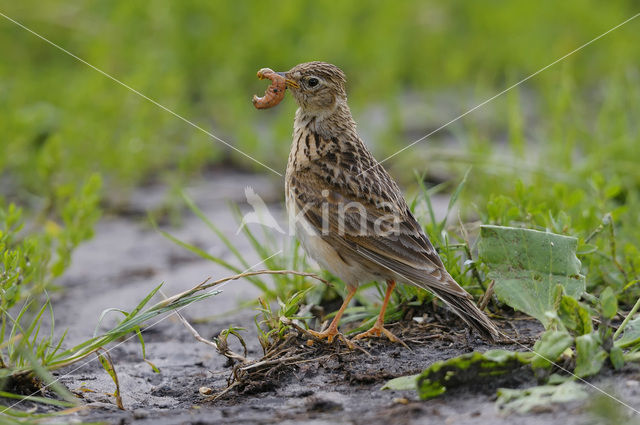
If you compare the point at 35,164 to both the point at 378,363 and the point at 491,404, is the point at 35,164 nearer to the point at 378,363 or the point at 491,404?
the point at 378,363

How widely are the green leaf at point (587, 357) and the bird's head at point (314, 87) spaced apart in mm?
2199

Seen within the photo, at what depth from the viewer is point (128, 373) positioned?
165 inches

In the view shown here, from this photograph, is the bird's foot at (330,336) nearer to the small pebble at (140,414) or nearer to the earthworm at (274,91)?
the small pebble at (140,414)

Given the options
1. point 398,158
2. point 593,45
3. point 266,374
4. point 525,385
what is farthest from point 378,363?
point 593,45

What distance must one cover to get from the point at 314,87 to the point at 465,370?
7.15 ft

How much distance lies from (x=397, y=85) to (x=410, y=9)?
1.62 m

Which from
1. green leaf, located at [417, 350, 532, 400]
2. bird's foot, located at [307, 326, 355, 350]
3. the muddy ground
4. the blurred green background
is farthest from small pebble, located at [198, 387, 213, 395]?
the blurred green background

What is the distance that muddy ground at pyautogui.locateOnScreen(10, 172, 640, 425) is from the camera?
307cm

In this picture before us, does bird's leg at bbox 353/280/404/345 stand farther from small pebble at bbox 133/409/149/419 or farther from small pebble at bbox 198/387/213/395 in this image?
small pebble at bbox 133/409/149/419

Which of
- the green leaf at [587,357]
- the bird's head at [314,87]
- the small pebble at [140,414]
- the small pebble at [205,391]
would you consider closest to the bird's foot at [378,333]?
the small pebble at [205,391]

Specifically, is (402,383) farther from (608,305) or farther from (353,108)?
(353,108)

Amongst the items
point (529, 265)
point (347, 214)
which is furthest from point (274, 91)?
point (529, 265)

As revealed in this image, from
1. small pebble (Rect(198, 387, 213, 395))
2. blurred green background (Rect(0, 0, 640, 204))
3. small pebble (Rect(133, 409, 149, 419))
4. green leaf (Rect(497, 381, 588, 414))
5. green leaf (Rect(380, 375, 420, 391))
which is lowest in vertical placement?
small pebble (Rect(198, 387, 213, 395))

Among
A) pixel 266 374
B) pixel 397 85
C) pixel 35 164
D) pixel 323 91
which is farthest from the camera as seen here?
pixel 397 85
